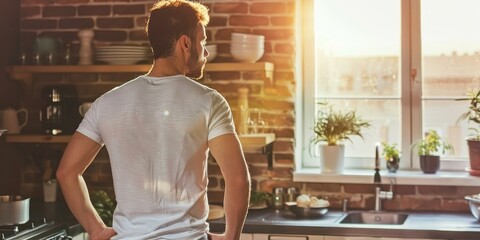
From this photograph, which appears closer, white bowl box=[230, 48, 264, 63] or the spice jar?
white bowl box=[230, 48, 264, 63]

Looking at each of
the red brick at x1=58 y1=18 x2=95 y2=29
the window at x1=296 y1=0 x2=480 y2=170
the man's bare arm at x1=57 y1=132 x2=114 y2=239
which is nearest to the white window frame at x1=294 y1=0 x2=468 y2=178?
the window at x1=296 y1=0 x2=480 y2=170

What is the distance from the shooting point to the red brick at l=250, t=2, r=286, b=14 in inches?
163

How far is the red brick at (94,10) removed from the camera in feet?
14.3

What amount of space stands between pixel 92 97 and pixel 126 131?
2.36 m

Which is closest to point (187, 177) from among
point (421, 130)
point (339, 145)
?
point (339, 145)

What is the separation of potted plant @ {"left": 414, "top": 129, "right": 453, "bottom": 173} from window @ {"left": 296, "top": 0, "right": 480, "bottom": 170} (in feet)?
0.26

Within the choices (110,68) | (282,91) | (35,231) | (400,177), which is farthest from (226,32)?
(35,231)

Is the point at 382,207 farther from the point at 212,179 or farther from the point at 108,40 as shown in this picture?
the point at 108,40

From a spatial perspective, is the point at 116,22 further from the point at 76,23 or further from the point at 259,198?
the point at 259,198

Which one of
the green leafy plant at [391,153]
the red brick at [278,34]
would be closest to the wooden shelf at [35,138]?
the red brick at [278,34]

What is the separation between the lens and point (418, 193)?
161 inches

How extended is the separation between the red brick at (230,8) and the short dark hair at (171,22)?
2.08m

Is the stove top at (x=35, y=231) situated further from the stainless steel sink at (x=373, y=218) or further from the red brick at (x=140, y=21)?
the stainless steel sink at (x=373, y=218)

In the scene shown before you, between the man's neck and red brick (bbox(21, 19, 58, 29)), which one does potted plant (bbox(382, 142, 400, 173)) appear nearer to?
red brick (bbox(21, 19, 58, 29))
